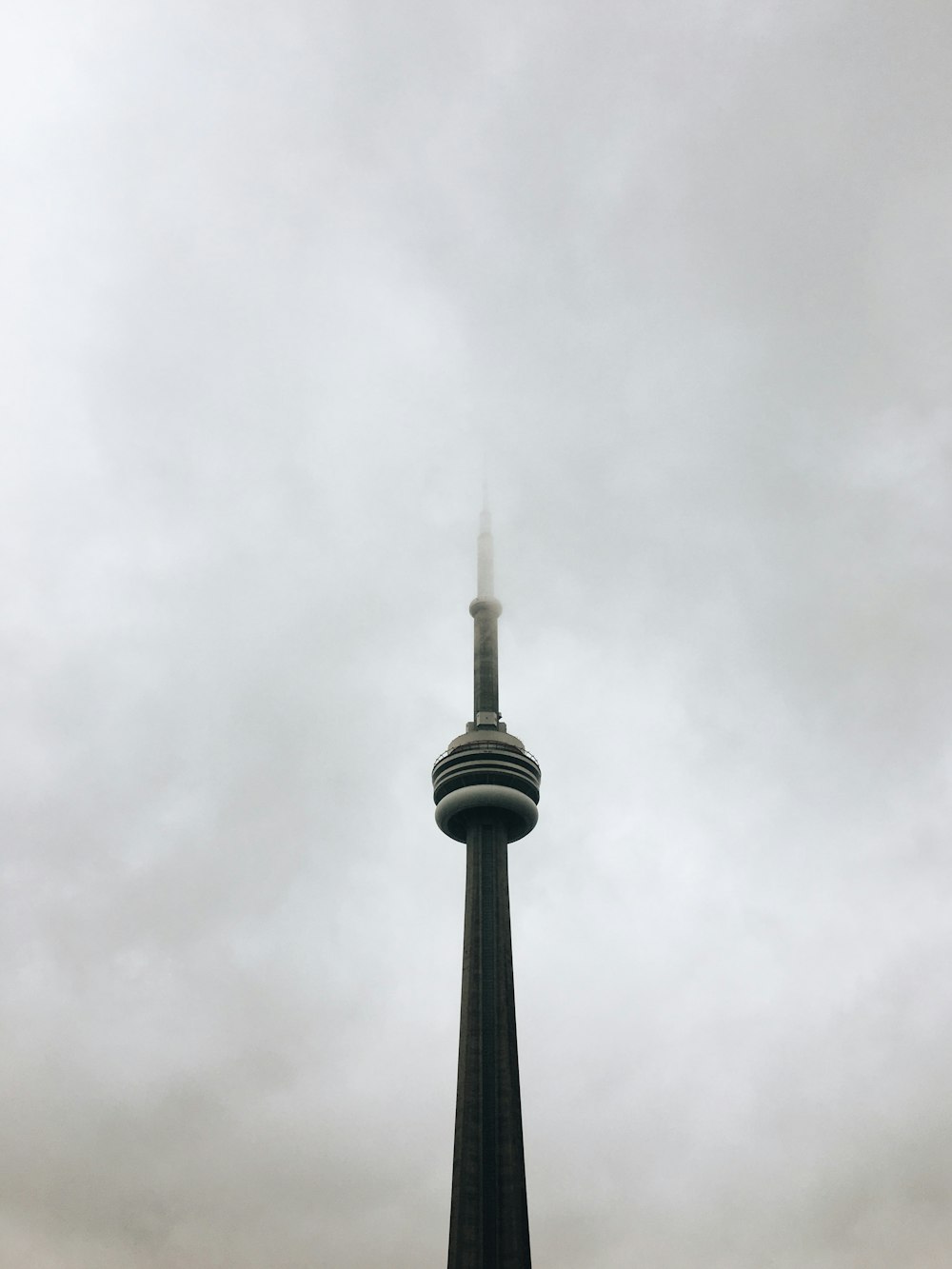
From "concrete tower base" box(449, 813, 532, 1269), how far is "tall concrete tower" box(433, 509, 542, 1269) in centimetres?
8

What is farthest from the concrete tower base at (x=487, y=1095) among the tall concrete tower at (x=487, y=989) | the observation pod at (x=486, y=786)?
the observation pod at (x=486, y=786)

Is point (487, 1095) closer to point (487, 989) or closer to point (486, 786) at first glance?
point (487, 989)

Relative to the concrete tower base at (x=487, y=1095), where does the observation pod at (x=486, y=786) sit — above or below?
above

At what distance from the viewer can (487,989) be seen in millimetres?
94500

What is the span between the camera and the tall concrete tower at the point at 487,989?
86812 millimetres

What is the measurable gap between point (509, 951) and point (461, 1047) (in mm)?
9209

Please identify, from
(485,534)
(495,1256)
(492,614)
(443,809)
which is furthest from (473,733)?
(495,1256)

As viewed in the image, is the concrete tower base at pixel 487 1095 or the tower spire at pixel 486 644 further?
the tower spire at pixel 486 644

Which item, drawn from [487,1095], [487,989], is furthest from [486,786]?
[487,1095]

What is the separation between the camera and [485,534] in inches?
4924

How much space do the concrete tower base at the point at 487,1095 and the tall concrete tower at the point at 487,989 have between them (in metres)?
0.08

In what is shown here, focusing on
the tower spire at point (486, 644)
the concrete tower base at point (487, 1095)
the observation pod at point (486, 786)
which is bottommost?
the concrete tower base at point (487, 1095)

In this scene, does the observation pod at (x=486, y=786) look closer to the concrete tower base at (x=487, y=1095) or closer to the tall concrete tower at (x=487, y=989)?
the tall concrete tower at (x=487, y=989)

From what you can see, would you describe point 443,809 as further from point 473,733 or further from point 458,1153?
point 458,1153
